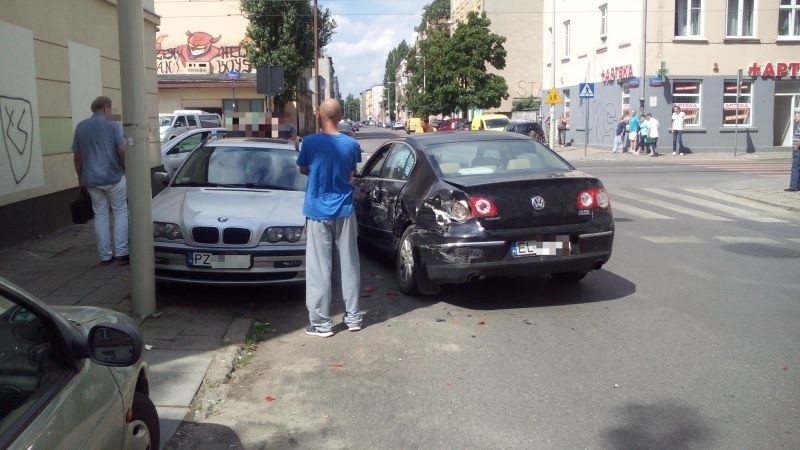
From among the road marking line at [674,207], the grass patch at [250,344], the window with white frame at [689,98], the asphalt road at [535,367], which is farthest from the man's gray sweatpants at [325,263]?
the window with white frame at [689,98]

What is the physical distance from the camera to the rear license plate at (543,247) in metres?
6.61

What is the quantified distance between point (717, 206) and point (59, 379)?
14058 mm

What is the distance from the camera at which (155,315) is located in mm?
6594

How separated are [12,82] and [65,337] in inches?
314

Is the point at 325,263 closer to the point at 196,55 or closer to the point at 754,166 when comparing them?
the point at 754,166

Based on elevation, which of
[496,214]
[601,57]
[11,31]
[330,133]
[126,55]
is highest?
[601,57]

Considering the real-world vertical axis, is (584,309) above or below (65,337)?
below

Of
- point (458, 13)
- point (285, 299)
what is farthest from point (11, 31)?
point (458, 13)

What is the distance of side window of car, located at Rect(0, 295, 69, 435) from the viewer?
2.23 m

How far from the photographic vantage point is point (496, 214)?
21.6 ft

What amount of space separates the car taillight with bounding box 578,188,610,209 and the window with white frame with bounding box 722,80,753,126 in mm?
26628

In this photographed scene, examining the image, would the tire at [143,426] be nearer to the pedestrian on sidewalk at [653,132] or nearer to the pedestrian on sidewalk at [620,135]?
the pedestrian on sidewalk at [653,132]

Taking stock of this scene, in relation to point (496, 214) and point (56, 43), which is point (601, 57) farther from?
point (496, 214)

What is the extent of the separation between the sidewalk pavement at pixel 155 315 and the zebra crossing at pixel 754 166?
726 inches
